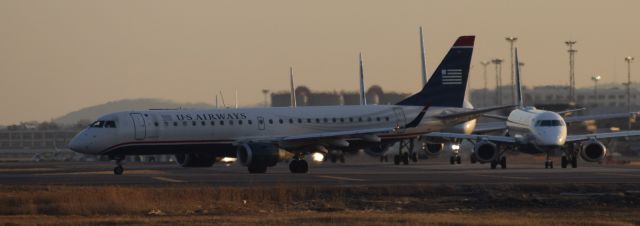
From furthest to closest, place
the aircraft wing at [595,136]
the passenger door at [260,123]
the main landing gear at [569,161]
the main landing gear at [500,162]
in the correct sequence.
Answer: the aircraft wing at [595,136] → the main landing gear at [500,162] → the main landing gear at [569,161] → the passenger door at [260,123]

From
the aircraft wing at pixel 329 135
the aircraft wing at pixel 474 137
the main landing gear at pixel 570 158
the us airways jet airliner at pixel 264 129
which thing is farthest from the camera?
the aircraft wing at pixel 474 137

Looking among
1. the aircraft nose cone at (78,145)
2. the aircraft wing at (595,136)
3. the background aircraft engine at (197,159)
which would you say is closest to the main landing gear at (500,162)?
the aircraft wing at (595,136)

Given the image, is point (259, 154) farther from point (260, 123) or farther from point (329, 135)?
point (260, 123)

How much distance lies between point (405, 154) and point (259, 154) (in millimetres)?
20794

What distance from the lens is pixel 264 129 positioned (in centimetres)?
6241

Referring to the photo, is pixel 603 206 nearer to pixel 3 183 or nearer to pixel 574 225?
pixel 574 225

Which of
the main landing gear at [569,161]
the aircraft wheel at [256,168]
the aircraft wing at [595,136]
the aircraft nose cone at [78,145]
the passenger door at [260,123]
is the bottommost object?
the main landing gear at [569,161]

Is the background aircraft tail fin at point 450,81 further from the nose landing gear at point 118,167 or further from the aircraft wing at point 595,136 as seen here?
the nose landing gear at point 118,167

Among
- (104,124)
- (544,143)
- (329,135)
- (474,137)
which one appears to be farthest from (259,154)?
(474,137)

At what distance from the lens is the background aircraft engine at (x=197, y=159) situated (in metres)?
64.9

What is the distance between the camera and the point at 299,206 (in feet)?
122

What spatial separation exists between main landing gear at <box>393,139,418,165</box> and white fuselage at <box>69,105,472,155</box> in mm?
10985

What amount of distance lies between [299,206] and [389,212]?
3394 millimetres

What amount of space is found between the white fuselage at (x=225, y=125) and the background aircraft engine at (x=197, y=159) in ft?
→ 10.4
